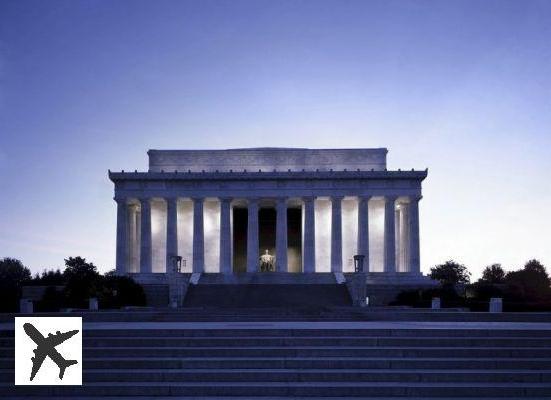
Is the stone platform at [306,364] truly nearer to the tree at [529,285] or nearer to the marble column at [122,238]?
the tree at [529,285]

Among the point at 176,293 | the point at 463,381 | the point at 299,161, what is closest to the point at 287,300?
the point at 176,293

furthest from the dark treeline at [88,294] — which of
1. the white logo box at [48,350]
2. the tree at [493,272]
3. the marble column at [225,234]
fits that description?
the tree at [493,272]

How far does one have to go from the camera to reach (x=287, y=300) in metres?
63.6

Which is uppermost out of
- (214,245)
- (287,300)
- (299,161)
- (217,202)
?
(299,161)

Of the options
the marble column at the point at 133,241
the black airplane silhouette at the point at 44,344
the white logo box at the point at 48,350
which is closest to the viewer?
the black airplane silhouette at the point at 44,344

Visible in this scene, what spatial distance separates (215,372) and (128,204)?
223 ft

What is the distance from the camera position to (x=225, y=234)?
8338cm

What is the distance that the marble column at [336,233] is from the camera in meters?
81.2

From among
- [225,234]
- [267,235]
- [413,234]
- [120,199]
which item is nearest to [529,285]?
[413,234]

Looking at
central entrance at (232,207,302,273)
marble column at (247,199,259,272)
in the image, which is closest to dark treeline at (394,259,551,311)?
marble column at (247,199,259,272)

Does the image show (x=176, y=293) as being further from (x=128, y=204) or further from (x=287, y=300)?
(x=128, y=204)

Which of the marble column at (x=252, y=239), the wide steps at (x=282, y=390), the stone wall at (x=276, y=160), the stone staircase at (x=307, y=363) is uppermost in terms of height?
the stone wall at (x=276, y=160)

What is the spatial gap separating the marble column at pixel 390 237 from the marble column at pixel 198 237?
2265 centimetres

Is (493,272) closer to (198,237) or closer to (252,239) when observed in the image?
(252,239)
